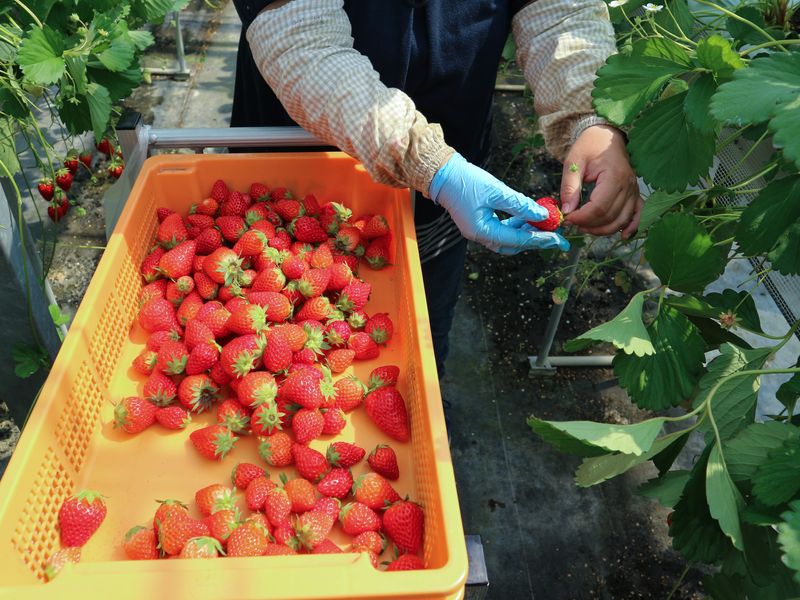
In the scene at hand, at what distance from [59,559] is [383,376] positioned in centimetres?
52

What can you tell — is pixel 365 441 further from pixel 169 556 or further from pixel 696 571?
pixel 696 571

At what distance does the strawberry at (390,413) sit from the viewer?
102 centimetres

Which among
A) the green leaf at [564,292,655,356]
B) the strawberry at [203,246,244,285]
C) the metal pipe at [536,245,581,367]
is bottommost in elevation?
the metal pipe at [536,245,581,367]

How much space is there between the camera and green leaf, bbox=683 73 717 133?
0.80m

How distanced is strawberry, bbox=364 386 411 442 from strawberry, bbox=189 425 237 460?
0.73 ft

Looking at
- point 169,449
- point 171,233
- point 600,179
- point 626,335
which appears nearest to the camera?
point 626,335

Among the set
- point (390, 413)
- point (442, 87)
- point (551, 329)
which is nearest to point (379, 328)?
point (390, 413)

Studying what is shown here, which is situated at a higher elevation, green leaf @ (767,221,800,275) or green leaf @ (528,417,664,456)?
green leaf @ (767,221,800,275)

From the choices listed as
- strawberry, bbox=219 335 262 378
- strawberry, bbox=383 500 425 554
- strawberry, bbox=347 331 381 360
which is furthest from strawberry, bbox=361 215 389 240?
strawberry, bbox=383 500 425 554

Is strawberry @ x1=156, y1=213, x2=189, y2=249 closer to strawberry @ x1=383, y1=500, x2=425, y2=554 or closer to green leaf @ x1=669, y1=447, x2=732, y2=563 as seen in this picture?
strawberry @ x1=383, y1=500, x2=425, y2=554

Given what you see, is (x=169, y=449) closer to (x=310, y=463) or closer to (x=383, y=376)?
(x=310, y=463)

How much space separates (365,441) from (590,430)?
38 cm

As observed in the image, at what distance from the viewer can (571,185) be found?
1112 mm

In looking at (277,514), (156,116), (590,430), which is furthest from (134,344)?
(156,116)
